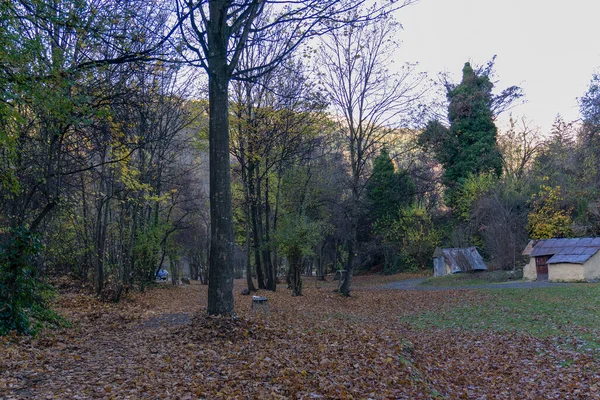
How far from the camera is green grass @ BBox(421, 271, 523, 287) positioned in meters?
28.9

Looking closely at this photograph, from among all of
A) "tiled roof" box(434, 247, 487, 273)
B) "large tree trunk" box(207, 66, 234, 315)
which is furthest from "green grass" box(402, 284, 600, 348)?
"tiled roof" box(434, 247, 487, 273)

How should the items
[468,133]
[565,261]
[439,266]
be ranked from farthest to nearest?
1. [468,133]
2. [439,266]
3. [565,261]

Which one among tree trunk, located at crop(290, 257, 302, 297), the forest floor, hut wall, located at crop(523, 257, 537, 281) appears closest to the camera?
the forest floor

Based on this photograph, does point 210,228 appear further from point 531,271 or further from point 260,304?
point 531,271

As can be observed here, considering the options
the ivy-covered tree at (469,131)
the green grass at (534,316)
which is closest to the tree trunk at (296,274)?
the green grass at (534,316)

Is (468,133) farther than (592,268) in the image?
Yes

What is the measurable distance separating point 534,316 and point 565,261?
12520 millimetres

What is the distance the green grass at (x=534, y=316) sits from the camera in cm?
1189

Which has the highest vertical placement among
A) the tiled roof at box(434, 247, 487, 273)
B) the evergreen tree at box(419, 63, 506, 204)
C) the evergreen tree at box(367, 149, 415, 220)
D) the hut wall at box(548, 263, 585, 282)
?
the evergreen tree at box(419, 63, 506, 204)

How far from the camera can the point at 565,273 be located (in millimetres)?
25078

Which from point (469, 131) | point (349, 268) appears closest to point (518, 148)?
point (469, 131)

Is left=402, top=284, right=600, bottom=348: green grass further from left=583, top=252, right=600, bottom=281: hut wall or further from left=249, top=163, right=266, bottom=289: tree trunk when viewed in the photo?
left=249, top=163, right=266, bottom=289: tree trunk

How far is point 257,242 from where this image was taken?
23.8 metres

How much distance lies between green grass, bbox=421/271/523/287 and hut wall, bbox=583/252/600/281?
183 inches
